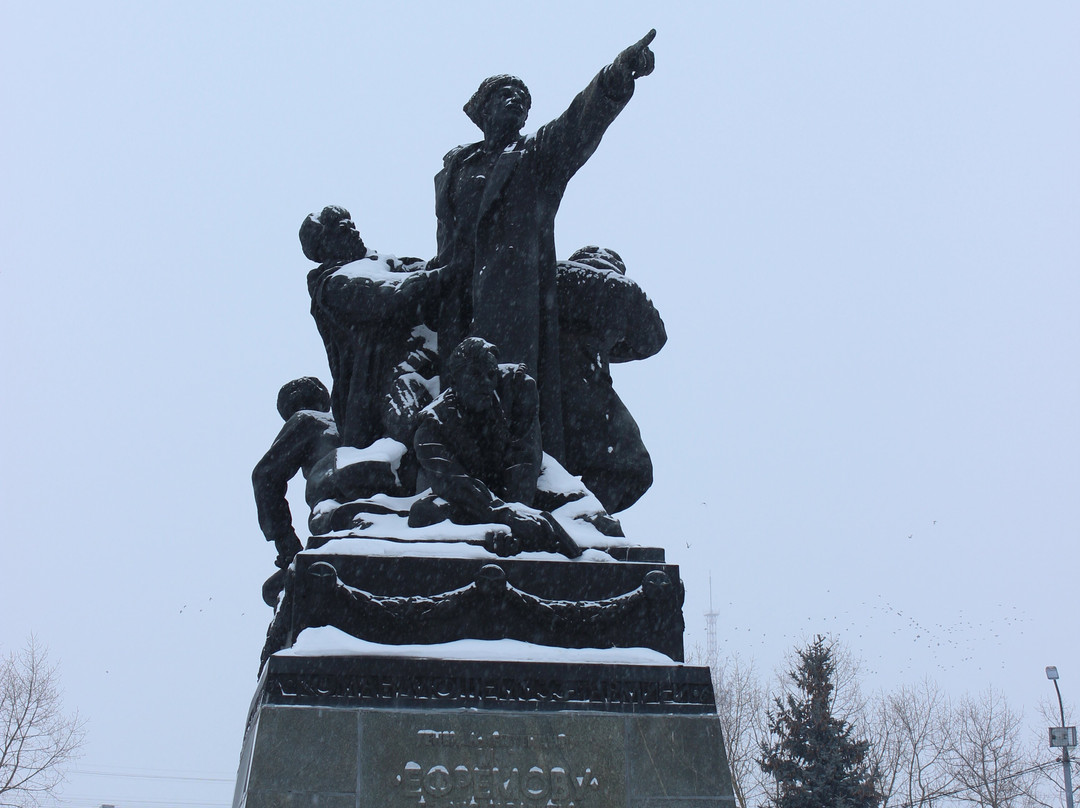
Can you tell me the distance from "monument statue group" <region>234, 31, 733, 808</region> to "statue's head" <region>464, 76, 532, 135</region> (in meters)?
0.02

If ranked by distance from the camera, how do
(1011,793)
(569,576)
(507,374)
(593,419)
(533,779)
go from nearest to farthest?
(533,779)
(569,576)
(507,374)
(593,419)
(1011,793)

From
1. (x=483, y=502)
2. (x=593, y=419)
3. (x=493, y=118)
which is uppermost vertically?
(x=493, y=118)

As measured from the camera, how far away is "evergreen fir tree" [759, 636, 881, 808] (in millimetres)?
23531

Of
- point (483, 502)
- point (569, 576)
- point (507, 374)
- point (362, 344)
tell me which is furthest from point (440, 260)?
point (569, 576)

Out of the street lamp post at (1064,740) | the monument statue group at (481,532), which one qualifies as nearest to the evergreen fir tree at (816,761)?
the street lamp post at (1064,740)

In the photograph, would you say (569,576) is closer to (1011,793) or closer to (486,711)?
(486,711)

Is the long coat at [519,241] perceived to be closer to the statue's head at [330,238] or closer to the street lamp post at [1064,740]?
the statue's head at [330,238]

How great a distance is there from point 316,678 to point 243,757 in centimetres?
137

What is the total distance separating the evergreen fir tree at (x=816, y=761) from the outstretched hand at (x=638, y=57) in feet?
63.7

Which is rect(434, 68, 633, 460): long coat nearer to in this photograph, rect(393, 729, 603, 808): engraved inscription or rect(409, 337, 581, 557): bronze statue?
rect(409, 337, 581, 557): bronze statue

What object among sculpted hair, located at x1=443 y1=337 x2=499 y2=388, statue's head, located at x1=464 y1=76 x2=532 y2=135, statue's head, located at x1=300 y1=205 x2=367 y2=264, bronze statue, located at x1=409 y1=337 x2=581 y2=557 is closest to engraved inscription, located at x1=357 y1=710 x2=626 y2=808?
bronze statue, located at x1=409 y1=337 x2=581 y2=557

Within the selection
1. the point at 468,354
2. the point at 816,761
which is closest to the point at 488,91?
the point at 468,354

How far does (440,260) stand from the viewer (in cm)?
823

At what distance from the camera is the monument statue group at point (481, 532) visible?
5648 mm
